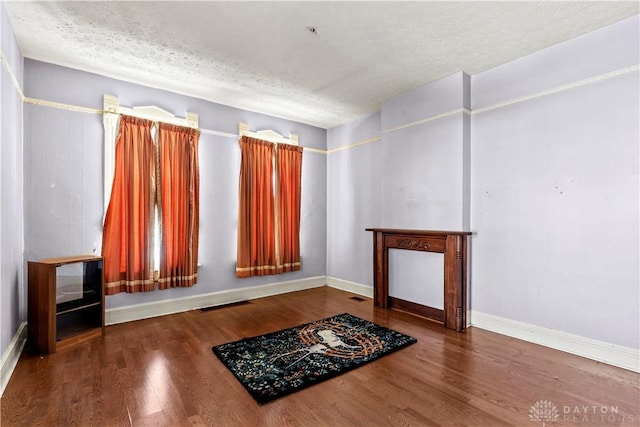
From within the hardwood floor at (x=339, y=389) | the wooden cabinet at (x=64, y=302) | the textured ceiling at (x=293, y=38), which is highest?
the textured ceiling at (x=293, y=38)

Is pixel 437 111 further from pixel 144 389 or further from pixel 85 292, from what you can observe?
pixel 85 292

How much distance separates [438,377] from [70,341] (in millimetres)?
3365

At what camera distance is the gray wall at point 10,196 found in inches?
92.6

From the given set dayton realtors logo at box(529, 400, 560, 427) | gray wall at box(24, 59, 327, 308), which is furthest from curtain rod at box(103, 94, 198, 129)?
dayton realtors logo at box(529, 400, 560, 427)

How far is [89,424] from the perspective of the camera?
72.9 inches

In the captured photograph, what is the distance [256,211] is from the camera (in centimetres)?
475

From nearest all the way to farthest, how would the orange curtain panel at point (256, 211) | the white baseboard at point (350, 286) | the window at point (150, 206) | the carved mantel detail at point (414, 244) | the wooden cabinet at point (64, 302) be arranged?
the wooden cabinet at point (64, 302)
the window at point (150, 206)
the carved mantel detail at point (414, 244)
the orange curtain panel at point (256, 211)
the white baseboard at point (350, 286)

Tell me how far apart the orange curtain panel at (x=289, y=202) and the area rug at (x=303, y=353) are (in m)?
1.71

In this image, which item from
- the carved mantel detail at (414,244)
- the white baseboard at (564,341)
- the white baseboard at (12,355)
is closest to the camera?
the white baseboard at (12,355)

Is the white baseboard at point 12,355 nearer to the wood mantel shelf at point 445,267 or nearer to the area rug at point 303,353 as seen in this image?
the area rug at point 303,353

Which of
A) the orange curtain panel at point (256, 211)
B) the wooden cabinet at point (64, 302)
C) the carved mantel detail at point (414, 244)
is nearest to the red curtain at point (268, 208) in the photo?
the orange curtain panel at point (256, 211)

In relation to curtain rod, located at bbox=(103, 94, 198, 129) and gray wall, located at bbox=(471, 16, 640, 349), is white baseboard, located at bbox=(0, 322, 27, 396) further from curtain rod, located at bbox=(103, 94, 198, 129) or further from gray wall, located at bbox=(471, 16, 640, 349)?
gray wall, located at bbox=(471, 16, 640, 349)

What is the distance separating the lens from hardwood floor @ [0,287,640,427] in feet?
6.32

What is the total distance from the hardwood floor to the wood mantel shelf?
33 cm
